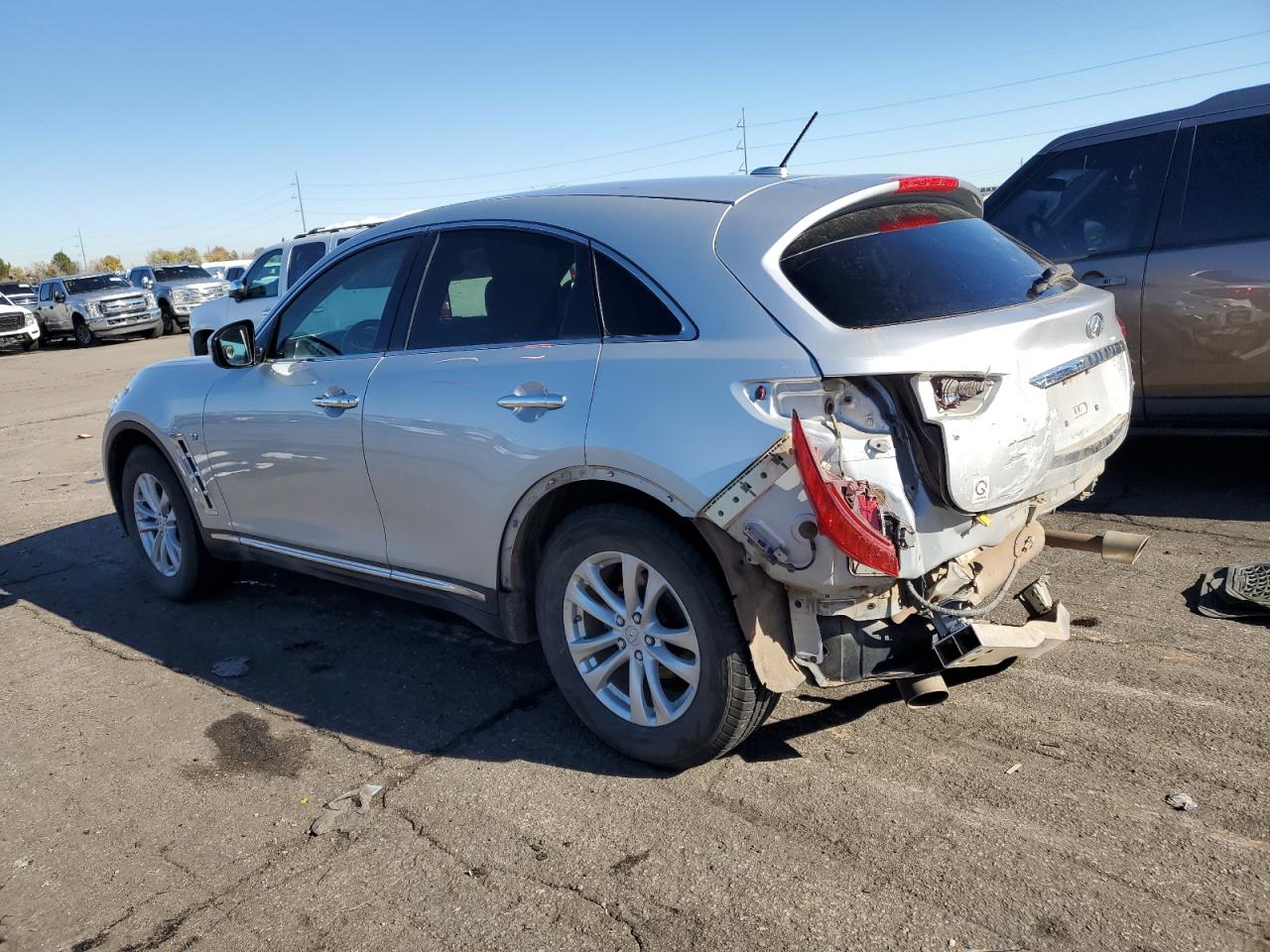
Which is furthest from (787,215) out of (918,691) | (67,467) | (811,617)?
(67,467)

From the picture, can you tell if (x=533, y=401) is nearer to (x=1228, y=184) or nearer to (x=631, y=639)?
(x=631, y=639)

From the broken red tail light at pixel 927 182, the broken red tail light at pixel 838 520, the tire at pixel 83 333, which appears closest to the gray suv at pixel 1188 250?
the broken red tail light at pixel 927 182

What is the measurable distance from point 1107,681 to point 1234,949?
146 centimetres

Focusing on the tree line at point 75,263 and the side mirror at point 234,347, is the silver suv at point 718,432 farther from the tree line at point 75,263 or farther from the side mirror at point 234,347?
the tree line at point 75,263

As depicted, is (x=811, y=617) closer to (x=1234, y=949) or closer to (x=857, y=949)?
(x=857, y=949)

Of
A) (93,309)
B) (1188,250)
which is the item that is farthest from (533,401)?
(93,309)

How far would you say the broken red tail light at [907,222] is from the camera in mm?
3361

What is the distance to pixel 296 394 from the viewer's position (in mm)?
4523

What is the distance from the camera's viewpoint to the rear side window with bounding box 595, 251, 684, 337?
10.8 ft

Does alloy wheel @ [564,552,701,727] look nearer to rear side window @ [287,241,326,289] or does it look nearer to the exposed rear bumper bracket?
the exposed rear bumper bracket

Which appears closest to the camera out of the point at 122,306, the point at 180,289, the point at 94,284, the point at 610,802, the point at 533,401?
the point at 610,802

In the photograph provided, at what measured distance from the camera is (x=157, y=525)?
5.63 m

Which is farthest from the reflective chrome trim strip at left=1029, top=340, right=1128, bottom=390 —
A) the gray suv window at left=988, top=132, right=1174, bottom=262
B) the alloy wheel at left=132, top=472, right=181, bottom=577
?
the alloy wheel at left=132, top=472, right=181, bottom=577

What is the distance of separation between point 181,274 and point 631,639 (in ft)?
104
